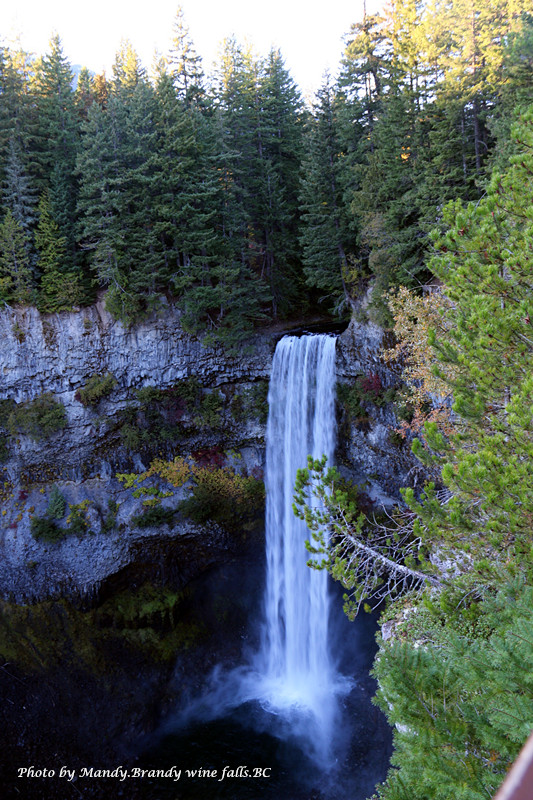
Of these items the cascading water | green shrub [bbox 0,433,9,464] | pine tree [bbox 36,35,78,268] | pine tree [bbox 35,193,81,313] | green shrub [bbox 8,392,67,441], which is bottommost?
the cascading water

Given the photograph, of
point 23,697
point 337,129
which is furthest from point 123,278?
point 23,697

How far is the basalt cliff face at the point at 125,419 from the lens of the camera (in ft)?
62.7

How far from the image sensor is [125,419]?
19734 millimetres

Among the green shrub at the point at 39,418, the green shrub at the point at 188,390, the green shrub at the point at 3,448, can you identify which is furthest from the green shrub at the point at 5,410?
the green shrub at the point at 188,390

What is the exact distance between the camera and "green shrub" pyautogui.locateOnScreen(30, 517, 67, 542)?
18266 mm

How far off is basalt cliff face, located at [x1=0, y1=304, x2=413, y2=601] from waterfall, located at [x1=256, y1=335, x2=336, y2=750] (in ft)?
4.84

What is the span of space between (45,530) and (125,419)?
528 cm

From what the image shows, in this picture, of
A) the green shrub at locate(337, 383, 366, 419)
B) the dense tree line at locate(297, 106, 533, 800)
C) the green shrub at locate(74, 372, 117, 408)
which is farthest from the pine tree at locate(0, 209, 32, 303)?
the dense tree line at locate(297, 106, 533, 800)

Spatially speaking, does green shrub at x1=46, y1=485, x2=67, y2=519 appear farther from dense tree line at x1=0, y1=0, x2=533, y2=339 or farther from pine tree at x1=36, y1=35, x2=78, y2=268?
pine tree at x1=36, y1=35, x2=78, y2=268

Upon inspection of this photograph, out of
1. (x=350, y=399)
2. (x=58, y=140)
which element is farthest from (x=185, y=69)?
(x=350, y=399)

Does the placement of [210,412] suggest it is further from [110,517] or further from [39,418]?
[39,418]

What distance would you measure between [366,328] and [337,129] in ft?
27.7

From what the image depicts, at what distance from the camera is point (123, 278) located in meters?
18.8

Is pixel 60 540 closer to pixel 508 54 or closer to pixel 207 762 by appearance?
pixel 207 762
